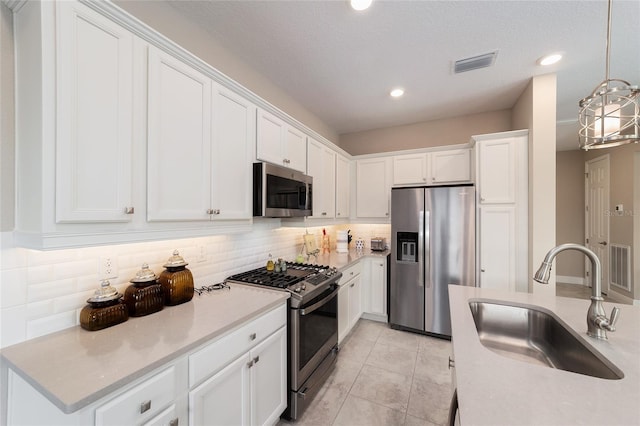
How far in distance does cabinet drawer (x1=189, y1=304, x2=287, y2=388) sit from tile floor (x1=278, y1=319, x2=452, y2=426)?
0.83 metres

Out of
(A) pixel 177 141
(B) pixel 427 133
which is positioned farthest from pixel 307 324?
(B) pixel 427 133

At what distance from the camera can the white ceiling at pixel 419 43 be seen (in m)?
1.72

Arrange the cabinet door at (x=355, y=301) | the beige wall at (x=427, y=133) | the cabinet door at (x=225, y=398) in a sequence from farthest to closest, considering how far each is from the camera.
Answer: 1. the beige wall at (x=427, y=133)
2. the cabinet door at (x=355, y=301)
3. the cabinet door at (x=225, y=398)

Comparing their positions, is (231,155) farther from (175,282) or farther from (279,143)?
(175,282)

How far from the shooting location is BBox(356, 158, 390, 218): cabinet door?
3.70m

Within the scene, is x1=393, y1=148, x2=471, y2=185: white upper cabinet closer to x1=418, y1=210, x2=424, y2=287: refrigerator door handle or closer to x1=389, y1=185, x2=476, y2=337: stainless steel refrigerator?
x1=389, y1=185, x2=476, y2=337: stainless steel refrigerator

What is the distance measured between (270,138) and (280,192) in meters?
0.47

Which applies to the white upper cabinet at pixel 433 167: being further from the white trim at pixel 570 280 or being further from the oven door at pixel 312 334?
the white trim at pixel 570 280

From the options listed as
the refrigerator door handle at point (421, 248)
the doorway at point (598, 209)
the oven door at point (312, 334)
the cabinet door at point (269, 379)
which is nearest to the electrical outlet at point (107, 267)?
the cabinet door at point (269, 379)

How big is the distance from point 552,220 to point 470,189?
801 mm

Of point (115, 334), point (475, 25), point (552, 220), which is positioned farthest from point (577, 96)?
point (115, 334)

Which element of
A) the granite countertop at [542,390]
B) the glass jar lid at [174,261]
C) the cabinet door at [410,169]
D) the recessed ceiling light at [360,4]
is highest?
the recessed ceiling light at [360,4]

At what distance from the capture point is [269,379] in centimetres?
158

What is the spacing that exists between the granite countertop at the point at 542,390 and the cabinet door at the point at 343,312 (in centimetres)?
167
